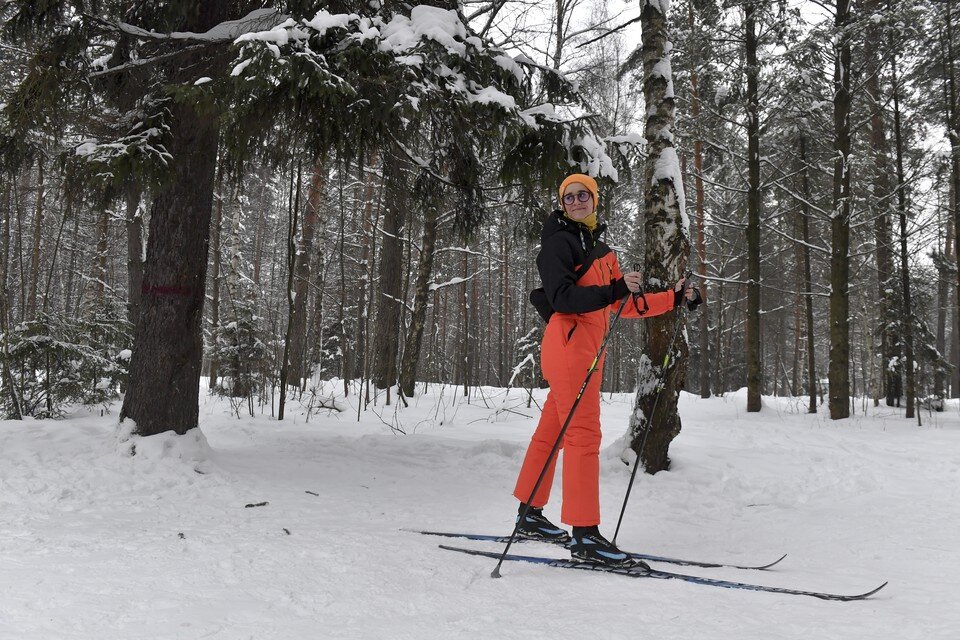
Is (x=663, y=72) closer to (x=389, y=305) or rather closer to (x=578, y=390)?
(x=578, y=390)

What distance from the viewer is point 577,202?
320 cm

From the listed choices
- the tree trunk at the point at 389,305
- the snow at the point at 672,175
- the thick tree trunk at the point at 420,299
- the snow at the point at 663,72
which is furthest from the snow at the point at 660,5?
the thick tree trunk at the point at 420,299

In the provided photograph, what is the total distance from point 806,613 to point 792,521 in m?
2.13

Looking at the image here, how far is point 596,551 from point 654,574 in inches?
11.4

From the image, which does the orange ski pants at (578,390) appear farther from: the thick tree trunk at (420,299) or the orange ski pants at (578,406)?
the thick tree trunk at (420,299)

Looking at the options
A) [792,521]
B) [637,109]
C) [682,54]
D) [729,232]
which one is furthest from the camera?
[729,232]

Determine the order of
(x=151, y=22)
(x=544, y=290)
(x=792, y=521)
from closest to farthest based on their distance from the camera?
(x=544, y=290), (x=792, y=521), (x=151, y=22)

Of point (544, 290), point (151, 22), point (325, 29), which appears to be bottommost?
point (544, 290)

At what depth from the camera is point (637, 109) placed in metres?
15.9

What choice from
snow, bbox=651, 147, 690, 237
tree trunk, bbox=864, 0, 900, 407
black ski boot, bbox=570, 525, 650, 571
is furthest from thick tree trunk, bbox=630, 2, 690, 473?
tree trunk, bbox=864, 0, 900, 407

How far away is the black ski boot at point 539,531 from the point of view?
10.9 ft

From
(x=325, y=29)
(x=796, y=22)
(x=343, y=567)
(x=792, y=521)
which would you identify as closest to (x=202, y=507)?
(x=343, y=567)

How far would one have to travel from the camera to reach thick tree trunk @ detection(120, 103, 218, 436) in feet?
15.2

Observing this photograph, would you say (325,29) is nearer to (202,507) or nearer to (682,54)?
(202,507)
